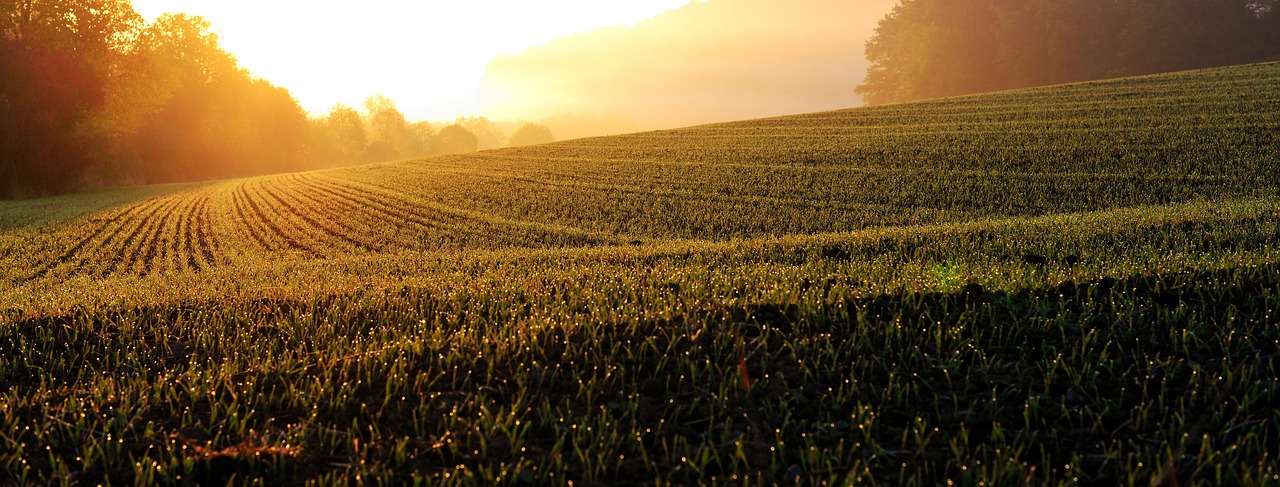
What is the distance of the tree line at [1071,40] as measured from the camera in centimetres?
6719

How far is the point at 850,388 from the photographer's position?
495 cm

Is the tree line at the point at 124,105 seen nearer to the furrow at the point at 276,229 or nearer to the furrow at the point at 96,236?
the furrow at the point at 96,236

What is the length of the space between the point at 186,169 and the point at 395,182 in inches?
1547

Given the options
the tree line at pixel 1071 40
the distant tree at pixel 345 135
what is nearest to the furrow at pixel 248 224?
the tree line at pixel 1071 40

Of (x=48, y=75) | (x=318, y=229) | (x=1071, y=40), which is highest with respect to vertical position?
(x=1071, y=40)

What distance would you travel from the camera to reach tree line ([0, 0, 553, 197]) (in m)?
39.4

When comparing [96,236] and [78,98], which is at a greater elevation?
[78,98]


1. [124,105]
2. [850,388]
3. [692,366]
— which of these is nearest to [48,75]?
[124,105]

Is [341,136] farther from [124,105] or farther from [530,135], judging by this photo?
[124,105]

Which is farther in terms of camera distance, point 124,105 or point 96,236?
point 124,105

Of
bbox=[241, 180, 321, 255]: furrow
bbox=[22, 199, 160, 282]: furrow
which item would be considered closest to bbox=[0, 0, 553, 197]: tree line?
bbox=[22, 199, 160, 282]: furrow

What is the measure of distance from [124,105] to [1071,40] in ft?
233

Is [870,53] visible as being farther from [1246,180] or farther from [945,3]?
[1246,180]

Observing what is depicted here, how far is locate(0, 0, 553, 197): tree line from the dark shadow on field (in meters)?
41.5
